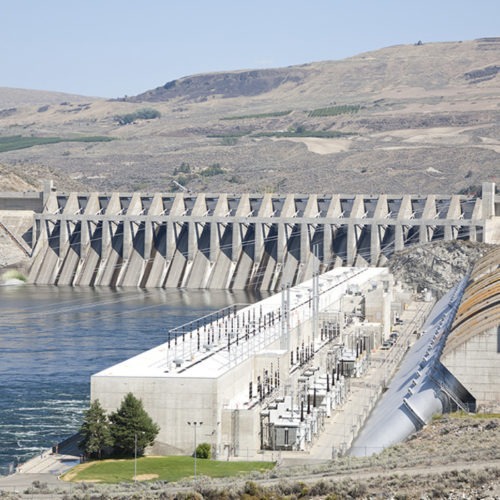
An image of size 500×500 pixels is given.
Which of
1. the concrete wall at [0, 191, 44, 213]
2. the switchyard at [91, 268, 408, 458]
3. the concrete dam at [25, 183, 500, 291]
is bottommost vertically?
the switchyard at [91, 268, 408, 458]

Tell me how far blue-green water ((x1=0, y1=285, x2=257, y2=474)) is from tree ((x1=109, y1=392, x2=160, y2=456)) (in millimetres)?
3746

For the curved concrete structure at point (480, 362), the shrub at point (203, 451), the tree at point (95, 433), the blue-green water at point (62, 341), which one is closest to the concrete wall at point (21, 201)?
the blue-green water at point (62, 341)

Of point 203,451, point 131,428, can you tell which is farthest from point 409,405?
point 131,428

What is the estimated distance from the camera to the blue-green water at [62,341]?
2130 inches

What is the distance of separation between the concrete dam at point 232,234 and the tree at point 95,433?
64.0 metres

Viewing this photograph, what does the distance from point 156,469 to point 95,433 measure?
3221mm

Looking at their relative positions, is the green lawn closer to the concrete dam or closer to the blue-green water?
the blue-green water

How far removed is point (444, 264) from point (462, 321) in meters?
49.1

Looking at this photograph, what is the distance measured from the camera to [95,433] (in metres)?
44.8

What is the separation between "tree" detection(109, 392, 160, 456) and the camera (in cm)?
4441

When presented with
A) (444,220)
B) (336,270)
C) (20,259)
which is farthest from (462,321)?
(20,259)

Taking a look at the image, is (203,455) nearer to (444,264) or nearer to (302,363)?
(302,363)

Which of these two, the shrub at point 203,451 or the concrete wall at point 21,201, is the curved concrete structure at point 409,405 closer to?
the shrub at point 203,451

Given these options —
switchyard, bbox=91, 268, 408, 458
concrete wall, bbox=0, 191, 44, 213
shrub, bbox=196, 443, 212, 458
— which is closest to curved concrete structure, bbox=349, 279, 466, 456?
switchyard, bbox=91, 268, 408, 458
